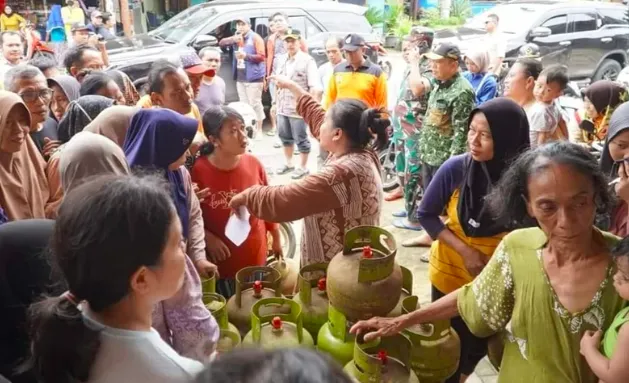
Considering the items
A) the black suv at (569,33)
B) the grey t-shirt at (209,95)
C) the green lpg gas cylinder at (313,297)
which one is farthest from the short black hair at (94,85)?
the black suv at (569,33)

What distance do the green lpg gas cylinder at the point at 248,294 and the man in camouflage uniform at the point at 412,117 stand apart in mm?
2983

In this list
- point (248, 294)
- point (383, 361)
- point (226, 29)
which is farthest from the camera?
point (226, 29)

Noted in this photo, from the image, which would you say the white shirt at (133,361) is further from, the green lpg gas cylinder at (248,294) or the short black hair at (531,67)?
the short black hair at (531,67)

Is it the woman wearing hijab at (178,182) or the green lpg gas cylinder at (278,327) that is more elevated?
the woman wearing hijab at (178,182)

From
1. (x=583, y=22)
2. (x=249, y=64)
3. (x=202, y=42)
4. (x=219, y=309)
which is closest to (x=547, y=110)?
(x=219, y=309)

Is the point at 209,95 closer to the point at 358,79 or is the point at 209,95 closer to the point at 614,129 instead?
the point at 358,79

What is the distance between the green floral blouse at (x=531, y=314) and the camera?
177cm

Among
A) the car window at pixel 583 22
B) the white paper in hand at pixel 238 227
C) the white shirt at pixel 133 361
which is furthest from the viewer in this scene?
the car window at pixel 583 22

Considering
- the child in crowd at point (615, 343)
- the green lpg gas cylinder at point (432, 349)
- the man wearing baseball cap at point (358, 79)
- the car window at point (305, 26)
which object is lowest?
the green lpg gas cylinder at point (432, 349)

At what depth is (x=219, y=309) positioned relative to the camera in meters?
2.53

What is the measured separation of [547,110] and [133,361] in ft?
14.1

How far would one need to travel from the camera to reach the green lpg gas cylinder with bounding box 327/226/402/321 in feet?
7.68

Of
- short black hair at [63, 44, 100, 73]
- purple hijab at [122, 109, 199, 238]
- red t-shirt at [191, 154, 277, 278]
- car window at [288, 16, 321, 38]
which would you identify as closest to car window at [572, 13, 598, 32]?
car window at [288, 16, 321, 38]

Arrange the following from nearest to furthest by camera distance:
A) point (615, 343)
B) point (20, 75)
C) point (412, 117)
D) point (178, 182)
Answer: point (615, 343)
point (178, 182)
point (20, 75)
point (412, 117)
